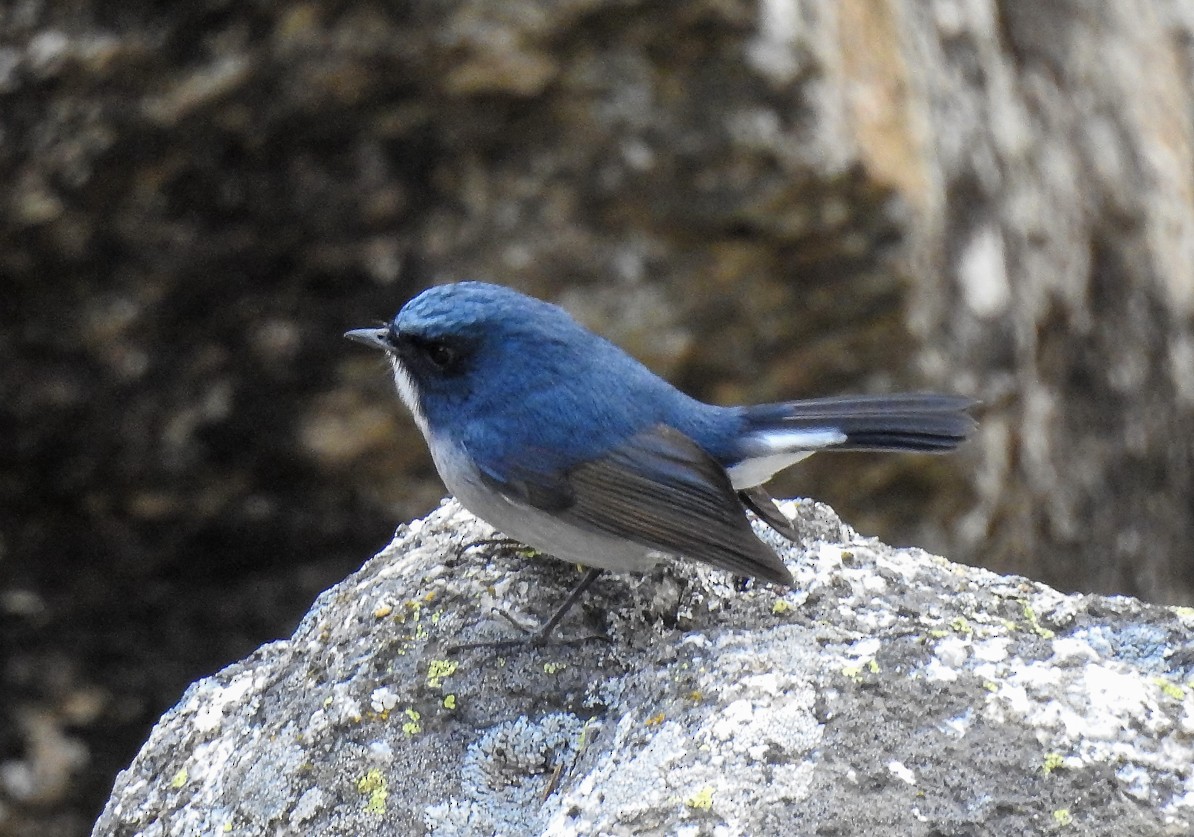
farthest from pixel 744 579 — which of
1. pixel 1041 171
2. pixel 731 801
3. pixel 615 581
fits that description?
pixel 1041 171

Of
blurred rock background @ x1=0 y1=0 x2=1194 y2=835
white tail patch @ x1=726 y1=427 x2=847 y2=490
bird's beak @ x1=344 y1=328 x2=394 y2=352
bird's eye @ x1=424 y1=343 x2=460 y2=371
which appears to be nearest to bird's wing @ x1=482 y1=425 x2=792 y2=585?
white tail patch @ x1=726 y1=427 x2=847 y2=490

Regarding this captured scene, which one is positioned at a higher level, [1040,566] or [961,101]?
[961,101]

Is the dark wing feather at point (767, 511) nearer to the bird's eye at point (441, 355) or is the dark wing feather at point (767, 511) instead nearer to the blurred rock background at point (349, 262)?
the bird's eye at point (441, 355)

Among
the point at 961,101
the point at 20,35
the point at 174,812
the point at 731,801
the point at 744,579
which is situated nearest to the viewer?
the point at 731,801

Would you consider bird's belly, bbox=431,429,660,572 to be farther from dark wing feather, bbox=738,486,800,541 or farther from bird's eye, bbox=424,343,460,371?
bird's eye, bbox=424,343,460,371

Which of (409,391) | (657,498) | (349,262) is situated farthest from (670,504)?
(349,262)

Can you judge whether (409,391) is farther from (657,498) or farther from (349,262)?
(349,262)

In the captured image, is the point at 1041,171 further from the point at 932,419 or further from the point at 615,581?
the point at 615,581
